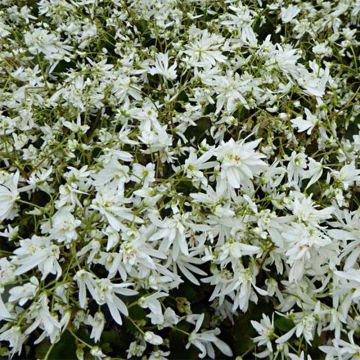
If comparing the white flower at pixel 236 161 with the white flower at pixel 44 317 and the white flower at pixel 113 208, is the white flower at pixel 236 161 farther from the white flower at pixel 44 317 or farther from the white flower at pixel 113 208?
the white flower at pixel 44 317

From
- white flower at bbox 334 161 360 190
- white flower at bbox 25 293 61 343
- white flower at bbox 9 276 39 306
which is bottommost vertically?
white flower at bbox 25 293 61 343

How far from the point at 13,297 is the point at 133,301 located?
0.79ft

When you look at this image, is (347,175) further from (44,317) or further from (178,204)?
(44,317)

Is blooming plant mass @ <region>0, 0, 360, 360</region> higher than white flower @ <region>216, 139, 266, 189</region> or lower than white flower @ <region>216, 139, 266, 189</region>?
lower

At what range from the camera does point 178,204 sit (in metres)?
1.08

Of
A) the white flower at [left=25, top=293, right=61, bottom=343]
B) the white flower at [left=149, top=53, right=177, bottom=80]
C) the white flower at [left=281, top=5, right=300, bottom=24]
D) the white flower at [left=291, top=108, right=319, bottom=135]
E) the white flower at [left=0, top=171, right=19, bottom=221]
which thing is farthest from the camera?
the white flower at [left=281, top=5, right=300, bottom=24]

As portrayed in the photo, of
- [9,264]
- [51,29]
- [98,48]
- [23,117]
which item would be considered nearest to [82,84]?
[23,117]

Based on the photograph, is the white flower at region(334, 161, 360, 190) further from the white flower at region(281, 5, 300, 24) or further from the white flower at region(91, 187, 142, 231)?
the white flower at region(281, 5, 300, 24)

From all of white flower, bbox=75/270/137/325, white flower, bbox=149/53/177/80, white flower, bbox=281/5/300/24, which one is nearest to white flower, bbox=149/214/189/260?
white flower, bbox=75/270/137/325

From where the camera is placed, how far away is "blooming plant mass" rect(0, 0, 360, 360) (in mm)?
1025

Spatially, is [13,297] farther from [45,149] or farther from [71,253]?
[45,149]

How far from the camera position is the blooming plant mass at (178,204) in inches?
40.4

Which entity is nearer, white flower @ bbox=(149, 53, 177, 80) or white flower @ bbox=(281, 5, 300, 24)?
white flower @ bbox=(149, 53, 177, 80)

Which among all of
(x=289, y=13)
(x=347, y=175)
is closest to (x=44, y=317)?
(x=347, y=175)
